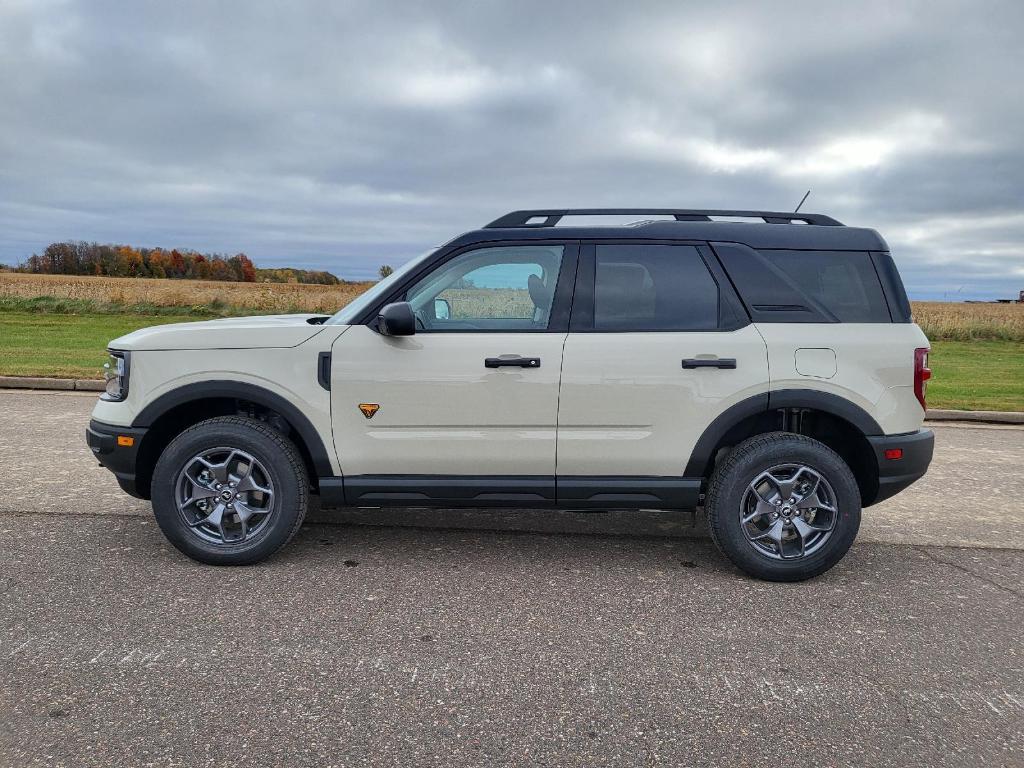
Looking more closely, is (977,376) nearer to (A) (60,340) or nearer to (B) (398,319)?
(B) (398,319)

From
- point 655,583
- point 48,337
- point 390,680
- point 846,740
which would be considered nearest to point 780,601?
point 655,583

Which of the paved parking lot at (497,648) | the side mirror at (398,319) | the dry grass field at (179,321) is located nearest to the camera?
the paved parking lot at (497,648)

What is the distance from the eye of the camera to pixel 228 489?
419cm

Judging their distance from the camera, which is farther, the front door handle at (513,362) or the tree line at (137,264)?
the tree line at (137,264)

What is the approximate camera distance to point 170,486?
4141 mm

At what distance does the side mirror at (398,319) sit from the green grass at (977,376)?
30.3 feet

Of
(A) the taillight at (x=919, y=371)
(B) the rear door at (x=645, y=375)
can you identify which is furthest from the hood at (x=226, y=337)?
(A) the taillight at (x=919, y=371)

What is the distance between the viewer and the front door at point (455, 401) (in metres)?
4.07

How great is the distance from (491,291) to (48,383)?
31.2 ft

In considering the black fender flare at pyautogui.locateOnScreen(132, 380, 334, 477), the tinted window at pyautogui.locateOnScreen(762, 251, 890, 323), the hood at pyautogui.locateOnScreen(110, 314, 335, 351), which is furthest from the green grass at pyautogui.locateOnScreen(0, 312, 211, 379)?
the tinted window at pyautogui.locateOnScreen(762, 251, 890, 323)

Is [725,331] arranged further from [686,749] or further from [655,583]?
[686,749]

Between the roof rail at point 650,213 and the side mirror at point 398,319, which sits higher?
the roof rail at point 650,213

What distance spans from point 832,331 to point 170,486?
3576mm

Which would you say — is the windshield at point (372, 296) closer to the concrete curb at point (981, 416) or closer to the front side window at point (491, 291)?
the front side window at point (491, 291)
